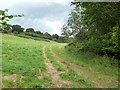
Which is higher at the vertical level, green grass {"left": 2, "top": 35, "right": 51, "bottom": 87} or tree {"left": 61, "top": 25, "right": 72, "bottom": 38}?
tree {"left": 61, "top": 25, "right": 72, "bottom": 38}

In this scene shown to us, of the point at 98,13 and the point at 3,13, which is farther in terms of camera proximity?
the point at 98,13

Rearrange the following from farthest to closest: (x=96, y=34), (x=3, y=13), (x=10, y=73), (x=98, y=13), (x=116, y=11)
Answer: (x=96, y=34)
(x=98, y=13)
(x=116, y=11)
(x=10, y=73)
(x=3, y=13)

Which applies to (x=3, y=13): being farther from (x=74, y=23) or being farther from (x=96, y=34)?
(x=74, y=23)

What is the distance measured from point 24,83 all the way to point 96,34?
967 centimetres

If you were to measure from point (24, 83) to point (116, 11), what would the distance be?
8521mm

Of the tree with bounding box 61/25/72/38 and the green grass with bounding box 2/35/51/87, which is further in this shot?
the tree with bounding box 61/25/72/38

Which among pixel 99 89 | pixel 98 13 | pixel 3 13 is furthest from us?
pixel 98 13

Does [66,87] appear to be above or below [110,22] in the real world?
below

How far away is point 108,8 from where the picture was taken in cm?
689

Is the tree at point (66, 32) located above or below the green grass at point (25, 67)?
above

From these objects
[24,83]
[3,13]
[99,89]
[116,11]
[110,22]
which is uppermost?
[116,11]

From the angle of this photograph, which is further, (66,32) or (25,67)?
(66,32)

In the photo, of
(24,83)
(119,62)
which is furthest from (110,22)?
(24,83)

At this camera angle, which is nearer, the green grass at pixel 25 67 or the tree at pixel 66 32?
the green grass at pixel 25 67
